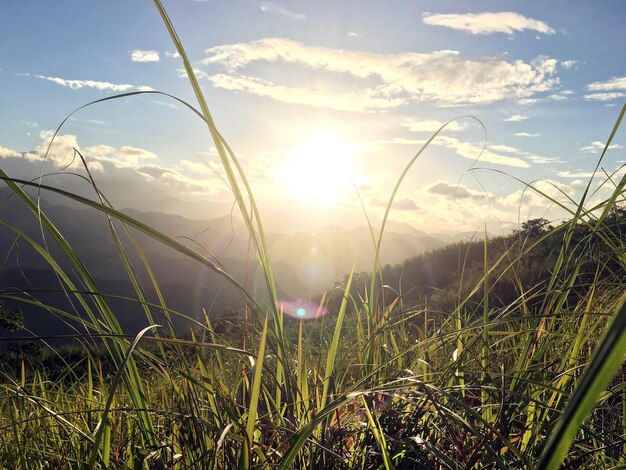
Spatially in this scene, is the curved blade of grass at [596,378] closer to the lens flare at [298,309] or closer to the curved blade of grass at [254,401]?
the curved blade of grass at [254,401]

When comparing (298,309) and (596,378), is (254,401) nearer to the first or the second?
(596,378)

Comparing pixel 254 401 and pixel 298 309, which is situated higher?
pixel 254 401

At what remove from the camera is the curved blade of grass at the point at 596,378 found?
0.39 metres

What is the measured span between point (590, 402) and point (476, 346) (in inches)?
73.1

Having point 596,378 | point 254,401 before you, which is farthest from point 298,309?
point 596,378

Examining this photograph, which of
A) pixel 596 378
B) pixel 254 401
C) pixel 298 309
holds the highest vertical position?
pixel 596 378

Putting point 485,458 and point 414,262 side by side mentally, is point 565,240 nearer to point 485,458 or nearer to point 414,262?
point 485,458

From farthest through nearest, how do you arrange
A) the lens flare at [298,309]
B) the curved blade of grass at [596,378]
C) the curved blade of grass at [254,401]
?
the lens flare at [298,309]
the curved blade of grass at [254,401]
the curved blade of grass at [596,378]

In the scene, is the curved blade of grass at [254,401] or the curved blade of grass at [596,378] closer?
the curved blade of grass at [596,378]

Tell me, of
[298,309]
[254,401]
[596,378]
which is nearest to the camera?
[596,378]

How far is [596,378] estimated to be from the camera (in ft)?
1.30

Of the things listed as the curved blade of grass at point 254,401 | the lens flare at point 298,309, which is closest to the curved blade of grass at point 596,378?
the curved blade of grass at point 254,401

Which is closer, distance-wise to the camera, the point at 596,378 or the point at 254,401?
the point at 596,378

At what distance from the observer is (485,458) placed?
135 cm
